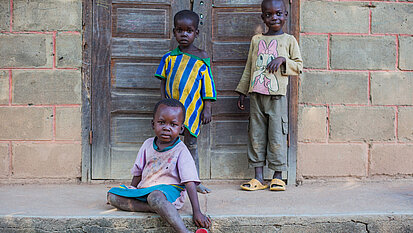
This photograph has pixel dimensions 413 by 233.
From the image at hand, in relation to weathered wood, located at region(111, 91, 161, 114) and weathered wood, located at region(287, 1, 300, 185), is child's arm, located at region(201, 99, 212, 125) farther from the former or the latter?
weathered wood, located at region(287, 1, 300, 185)

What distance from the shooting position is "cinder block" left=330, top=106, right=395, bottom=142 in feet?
14.2

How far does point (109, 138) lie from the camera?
4.23 metres

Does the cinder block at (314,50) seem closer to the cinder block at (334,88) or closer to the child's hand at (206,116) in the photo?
the cinder block at (334,88)

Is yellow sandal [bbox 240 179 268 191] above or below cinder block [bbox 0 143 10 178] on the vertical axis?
below

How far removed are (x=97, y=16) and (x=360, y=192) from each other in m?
2.88

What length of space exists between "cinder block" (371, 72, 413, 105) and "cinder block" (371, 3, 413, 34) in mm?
430

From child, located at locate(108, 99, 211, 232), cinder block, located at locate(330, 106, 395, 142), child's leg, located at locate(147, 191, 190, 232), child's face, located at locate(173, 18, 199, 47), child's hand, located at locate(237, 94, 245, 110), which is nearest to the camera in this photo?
child's leg, located at locate(147, 191, 190, 232)

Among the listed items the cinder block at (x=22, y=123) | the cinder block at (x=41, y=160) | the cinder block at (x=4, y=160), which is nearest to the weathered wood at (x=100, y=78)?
the cinder block at (x=41, y=160)

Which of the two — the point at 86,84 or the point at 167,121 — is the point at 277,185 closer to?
the point at 167,121

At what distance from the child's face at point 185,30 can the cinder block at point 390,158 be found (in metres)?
2.11

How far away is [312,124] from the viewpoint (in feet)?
14.1

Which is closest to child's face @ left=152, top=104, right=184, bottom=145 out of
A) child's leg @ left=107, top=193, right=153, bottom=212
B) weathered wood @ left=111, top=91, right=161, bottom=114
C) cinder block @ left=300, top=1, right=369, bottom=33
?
child's leg @ left=107, top=193, right=153, bottom=212

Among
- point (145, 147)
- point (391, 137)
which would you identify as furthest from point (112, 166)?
point (391, 137)

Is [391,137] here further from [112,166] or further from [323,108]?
[112,166]
